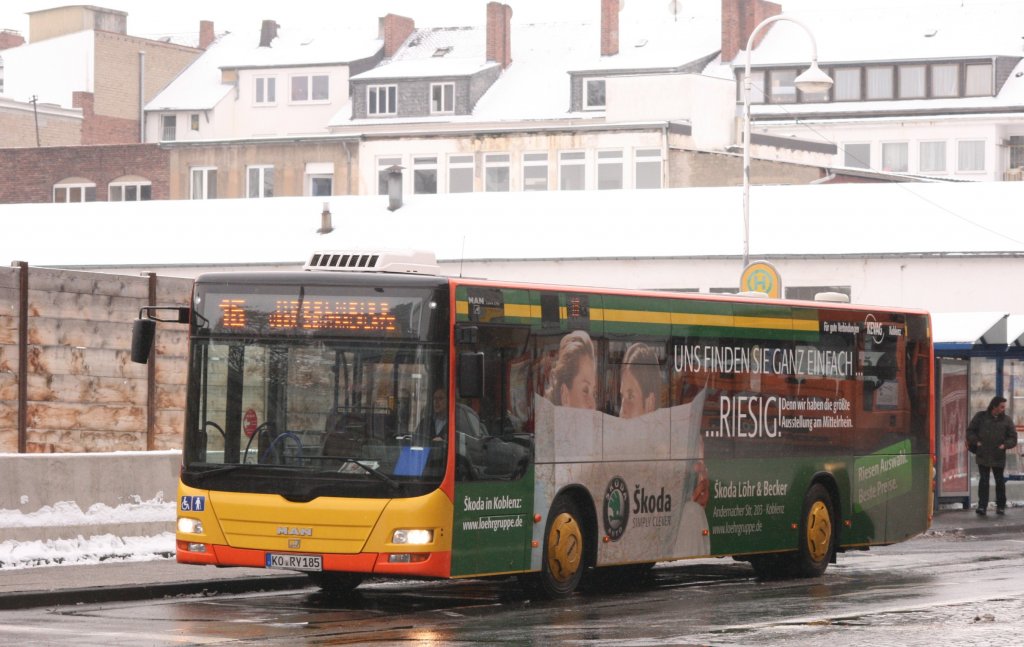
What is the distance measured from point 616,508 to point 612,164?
5416cm

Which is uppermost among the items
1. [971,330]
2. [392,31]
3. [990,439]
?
[392,31]

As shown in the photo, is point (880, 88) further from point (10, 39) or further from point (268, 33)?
point (10, 39)

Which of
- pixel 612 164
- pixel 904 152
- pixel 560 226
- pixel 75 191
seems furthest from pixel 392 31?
pixel 560 226

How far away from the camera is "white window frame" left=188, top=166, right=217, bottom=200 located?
77750mm

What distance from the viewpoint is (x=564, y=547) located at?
16.5 m

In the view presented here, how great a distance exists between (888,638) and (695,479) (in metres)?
4.83

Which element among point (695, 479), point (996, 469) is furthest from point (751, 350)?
point (996, 469)

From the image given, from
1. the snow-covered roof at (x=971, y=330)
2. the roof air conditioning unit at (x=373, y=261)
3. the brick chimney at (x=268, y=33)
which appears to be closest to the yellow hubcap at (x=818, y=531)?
the roof air conditioning unit at (x=373, y=261)

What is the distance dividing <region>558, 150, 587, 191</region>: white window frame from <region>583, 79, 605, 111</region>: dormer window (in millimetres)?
16862

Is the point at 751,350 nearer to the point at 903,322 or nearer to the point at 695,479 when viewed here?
the point at 695,479

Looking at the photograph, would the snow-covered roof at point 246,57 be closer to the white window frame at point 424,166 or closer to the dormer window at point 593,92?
the dormer window at point 593,92

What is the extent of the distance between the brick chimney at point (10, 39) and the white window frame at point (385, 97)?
97.7ft

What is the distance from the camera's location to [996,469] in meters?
31.3

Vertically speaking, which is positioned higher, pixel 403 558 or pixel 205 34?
pixel 205 34
